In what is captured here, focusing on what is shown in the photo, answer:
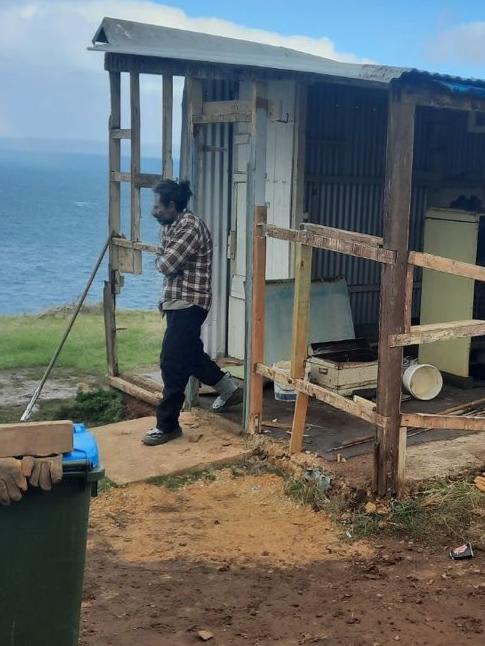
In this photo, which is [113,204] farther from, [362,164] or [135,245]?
[362,164]

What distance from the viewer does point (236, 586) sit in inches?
188

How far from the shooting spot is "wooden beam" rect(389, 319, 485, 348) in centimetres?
537

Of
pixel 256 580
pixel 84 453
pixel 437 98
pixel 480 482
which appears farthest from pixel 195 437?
pixel 84 453

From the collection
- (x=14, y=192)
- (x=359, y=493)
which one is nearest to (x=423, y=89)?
(x=359, y=493)

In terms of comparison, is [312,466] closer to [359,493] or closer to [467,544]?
[359,493]

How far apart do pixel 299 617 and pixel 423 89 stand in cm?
315

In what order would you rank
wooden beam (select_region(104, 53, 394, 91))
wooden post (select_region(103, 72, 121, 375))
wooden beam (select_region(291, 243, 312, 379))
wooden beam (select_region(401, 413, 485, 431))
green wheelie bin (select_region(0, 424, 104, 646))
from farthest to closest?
wooden post (select_region(103, 72, 121, 375))
wooden beam (select_region(104, 53, 394, 91))
wooden beam (select_region(291, 243, 312, 379))
wooden beam (select_region(401, 413, 485, 431))
green wheelie bin (select_region(0, 424, 104, 646))

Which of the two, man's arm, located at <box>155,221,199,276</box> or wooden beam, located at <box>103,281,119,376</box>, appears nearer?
man's arm, located at <box>155,221,199,276</box>

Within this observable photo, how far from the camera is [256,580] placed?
15.9 feet

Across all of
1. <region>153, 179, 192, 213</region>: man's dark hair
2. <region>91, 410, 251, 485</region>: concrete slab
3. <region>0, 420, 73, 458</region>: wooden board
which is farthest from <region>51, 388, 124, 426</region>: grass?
<region>0, 420, 73, 458</region>: wooden board

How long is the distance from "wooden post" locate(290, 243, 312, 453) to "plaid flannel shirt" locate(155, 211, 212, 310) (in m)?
0.85

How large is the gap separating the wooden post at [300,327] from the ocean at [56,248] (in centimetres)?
427

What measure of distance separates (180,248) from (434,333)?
208 cm

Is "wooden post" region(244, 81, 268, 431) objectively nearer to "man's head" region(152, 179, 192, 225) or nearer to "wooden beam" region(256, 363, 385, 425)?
"wooden beam" region(256, 363, 385, 425)
